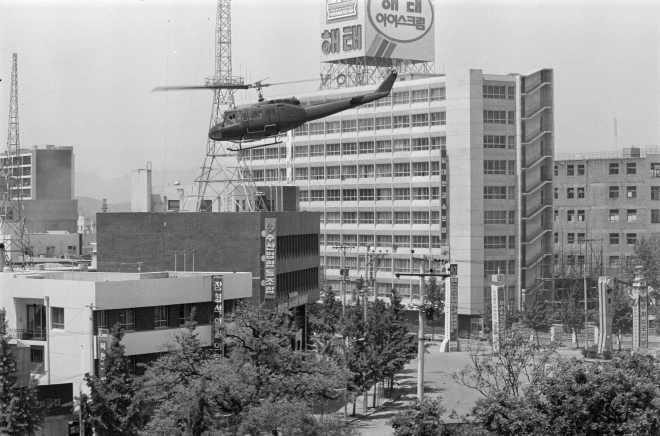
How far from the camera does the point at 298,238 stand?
94250 millimetres

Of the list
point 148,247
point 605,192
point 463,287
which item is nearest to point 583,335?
point 463,287

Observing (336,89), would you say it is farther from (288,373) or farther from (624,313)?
(288,373)

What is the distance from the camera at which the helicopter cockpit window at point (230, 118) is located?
73.5 meters

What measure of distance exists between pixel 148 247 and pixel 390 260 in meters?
51.4

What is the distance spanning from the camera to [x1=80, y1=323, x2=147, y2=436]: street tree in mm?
52484

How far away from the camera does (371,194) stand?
449ft

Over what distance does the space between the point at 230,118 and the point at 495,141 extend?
201 ft

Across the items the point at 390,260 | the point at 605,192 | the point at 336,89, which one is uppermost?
the point at 336,89

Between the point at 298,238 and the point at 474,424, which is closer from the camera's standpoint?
the point at 474,424

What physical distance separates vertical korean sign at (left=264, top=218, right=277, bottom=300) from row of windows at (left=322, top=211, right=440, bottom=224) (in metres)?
47.3

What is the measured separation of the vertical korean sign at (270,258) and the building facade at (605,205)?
69.9 m

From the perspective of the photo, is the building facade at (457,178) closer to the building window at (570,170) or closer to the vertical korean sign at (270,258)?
the building window at (570,170)

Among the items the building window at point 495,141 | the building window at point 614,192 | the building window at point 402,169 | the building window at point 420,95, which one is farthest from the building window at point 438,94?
the building window at point 614,192

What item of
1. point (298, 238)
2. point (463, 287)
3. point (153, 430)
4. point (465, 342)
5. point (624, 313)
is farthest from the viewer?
point (463, 287)
